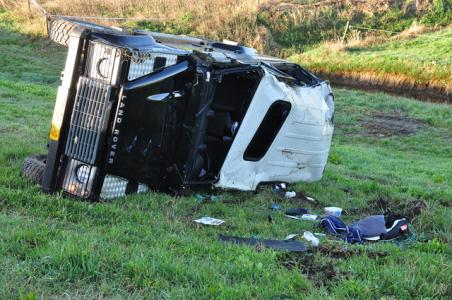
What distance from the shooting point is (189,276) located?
3354 mm

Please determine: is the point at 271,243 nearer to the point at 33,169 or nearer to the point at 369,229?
the point at 369,229

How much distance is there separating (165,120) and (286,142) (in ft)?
5.46

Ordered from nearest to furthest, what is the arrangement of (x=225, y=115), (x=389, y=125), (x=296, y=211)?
(x=296, y=211) → (x=225, y=115) → (x=389, y=125)

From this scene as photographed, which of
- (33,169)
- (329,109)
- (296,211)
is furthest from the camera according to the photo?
(329,109)

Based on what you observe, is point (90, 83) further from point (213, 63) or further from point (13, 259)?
point (13, 259)

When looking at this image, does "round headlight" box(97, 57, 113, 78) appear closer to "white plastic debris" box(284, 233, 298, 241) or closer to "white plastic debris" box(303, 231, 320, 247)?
"white plastic debris" box(284, 233, 298, 241)

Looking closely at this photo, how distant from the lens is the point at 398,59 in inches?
881

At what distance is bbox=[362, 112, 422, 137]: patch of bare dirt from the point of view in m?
14.3

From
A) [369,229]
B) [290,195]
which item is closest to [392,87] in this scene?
[290,195]

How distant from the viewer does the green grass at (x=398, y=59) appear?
70.6 ft

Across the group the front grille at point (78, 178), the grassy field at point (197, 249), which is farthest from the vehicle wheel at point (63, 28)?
the grassy field at point (197, 249)

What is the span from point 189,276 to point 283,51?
23.2 metres

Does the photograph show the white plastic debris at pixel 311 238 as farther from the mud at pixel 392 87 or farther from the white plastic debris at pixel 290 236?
the mud at pixel 392 87

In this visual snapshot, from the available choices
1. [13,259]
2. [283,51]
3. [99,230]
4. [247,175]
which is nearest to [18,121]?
[247,175]
